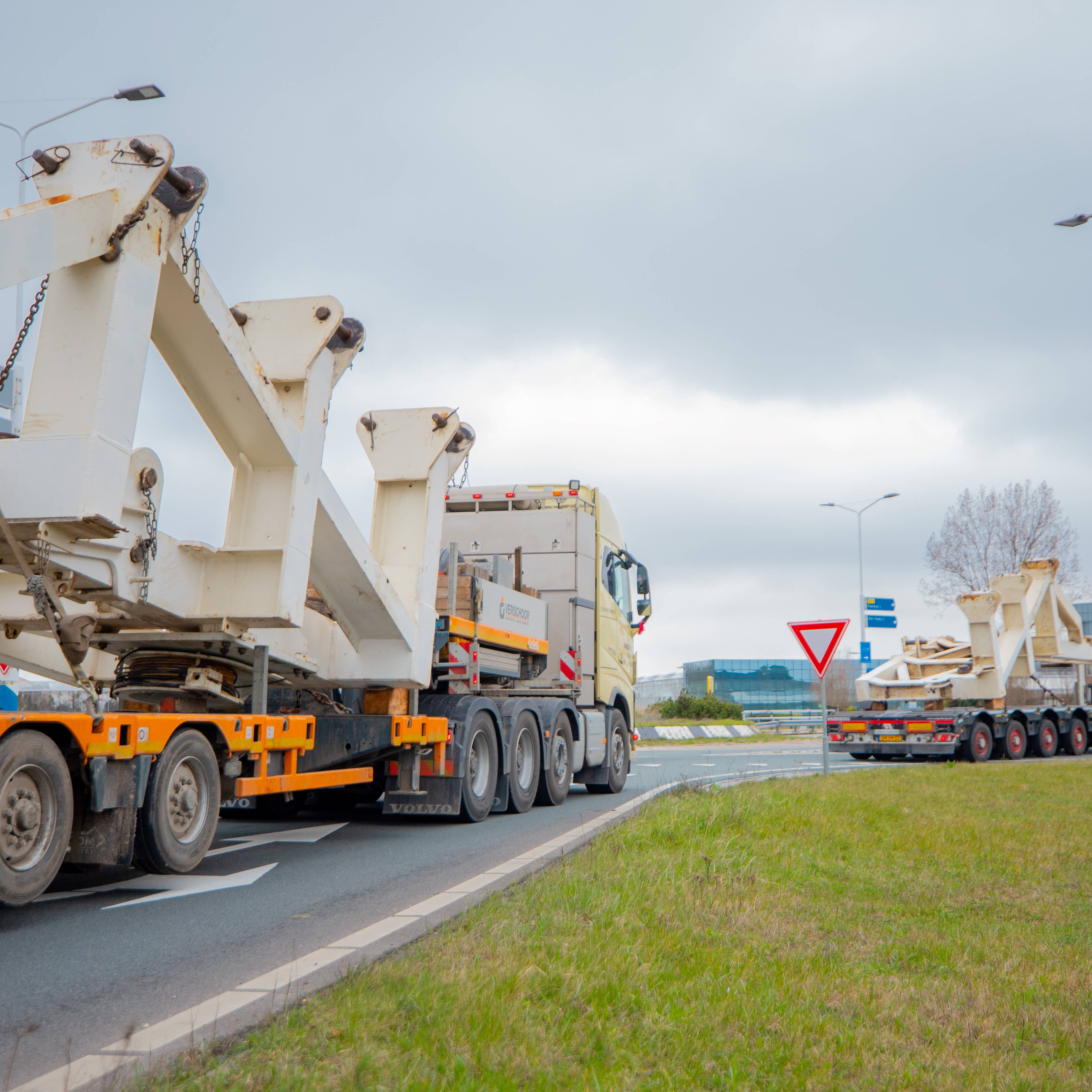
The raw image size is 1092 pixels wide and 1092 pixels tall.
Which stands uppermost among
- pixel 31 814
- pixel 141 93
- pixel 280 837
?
pixel 141 93

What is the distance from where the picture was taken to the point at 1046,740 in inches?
1025

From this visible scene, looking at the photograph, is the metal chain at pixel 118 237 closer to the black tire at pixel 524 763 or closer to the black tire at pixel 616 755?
the black tire at pixel 524 763

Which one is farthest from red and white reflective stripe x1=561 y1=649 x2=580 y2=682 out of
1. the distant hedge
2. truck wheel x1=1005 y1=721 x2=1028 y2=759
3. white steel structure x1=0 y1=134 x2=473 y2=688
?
the distant hedge

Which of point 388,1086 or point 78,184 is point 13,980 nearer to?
point 388,1086

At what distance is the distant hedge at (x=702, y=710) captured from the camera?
1649 inches

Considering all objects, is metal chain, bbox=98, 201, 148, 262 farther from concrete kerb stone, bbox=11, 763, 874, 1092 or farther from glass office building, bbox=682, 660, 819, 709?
glass office building, bbox=682, 660, 819, 709

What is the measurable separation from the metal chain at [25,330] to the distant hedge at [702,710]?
36.9 metres

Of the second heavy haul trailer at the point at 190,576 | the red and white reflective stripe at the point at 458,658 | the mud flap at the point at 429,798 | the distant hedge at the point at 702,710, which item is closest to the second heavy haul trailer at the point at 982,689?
the red and white reflective stripe at the point at 458,658

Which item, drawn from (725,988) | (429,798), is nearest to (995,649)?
(429,798)

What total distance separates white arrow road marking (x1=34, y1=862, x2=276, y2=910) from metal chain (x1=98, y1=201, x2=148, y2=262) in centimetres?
366

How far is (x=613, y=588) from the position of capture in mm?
15062

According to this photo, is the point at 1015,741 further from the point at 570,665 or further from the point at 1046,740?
the point at 570,665

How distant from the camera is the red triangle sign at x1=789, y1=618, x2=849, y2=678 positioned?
51.1ft

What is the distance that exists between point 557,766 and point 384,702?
3.76m
